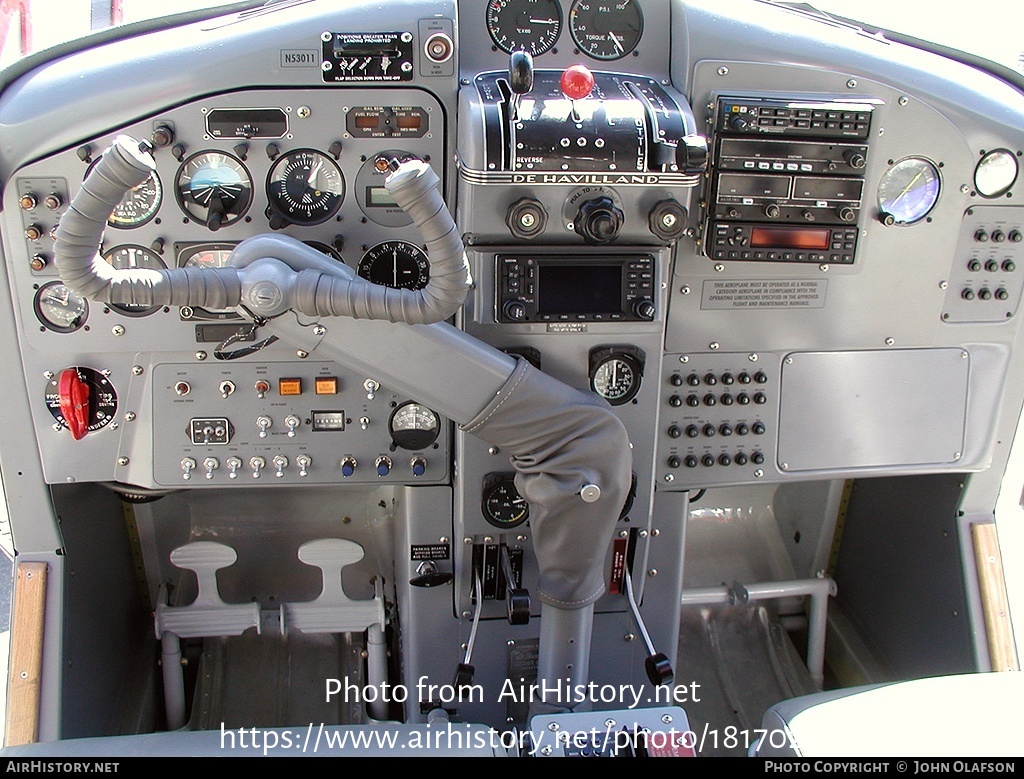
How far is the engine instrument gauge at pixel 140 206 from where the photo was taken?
6.87ft

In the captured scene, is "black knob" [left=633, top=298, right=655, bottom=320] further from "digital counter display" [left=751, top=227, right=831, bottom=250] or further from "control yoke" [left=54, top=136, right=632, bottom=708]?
"digital counter display" [left=751, top=227, right=831, bottom=250]

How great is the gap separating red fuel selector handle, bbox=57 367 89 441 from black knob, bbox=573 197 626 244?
1.32m

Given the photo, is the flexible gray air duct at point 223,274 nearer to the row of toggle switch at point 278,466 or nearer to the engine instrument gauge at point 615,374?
the engine instrument gauge at point 615,374

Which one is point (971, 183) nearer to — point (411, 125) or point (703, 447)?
point (703, 447)

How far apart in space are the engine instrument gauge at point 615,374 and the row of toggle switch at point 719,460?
0.36m

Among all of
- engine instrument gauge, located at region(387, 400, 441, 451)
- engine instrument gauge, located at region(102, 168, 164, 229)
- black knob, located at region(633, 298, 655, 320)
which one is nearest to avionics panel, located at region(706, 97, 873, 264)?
black knob, located at region(633, 298, 655, 320)

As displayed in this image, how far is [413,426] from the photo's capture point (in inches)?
92.4

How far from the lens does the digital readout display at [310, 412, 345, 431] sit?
2.32 meters

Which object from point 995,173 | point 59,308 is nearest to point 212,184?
point 59,308

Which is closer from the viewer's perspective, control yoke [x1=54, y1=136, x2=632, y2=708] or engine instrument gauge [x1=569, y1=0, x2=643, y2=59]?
control yoke [x1=54, y1=136, x2=632, y2=708]

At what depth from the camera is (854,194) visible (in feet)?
7.22

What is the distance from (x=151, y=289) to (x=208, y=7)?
944 millimetres

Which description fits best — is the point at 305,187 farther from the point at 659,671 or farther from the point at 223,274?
the point at 659,671

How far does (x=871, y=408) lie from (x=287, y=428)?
1619 millimetres
